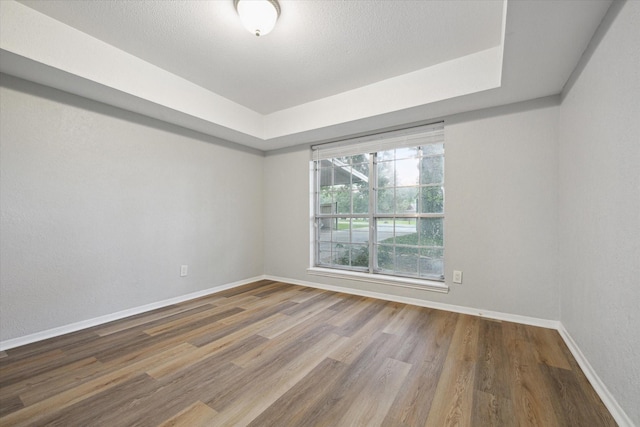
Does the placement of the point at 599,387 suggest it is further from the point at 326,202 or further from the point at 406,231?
the point at 326,202

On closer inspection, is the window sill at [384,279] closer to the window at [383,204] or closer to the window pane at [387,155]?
the window at [383,204]

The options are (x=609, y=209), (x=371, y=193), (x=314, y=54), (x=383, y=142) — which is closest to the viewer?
(x=609, y=209)

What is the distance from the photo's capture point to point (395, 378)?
1.70 meters

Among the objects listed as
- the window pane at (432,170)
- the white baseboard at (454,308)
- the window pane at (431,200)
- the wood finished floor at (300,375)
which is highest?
the window pane at (432,170)

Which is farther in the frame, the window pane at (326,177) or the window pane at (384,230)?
the window pane at (326,177)

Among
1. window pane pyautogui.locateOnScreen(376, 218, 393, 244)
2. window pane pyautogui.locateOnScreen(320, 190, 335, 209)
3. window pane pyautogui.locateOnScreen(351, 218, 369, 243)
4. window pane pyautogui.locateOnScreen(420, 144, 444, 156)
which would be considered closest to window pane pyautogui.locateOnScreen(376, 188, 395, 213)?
window pane pyautogui.locateOnScreen(376, 218, 393, 244)

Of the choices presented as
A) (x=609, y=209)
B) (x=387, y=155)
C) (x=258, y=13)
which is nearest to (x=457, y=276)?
(x=609, y=209)

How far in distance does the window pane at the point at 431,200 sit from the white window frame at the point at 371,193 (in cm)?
8

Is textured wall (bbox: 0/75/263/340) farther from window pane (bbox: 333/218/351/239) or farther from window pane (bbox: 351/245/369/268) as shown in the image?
window pane (bbox: 351/245/369/268)

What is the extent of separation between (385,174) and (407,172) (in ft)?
1.00

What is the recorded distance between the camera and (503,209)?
8.67 feet

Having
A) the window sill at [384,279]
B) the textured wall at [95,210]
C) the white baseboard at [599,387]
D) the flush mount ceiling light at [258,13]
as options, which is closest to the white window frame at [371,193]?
the window sill at [384,279]

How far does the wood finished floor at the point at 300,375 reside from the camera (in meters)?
1.39

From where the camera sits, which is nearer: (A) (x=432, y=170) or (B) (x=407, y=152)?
(A) (x=432, y=170)
